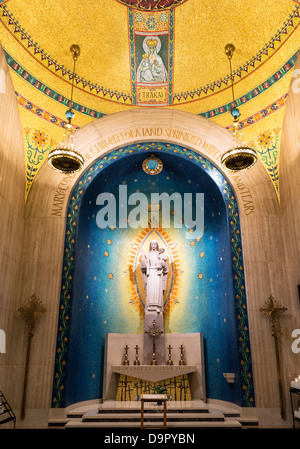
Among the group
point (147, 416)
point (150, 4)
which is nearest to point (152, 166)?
point (150, 4)

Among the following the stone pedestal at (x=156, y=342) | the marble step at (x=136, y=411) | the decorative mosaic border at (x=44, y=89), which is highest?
the decorative mosaic border at (x=44, y=89)

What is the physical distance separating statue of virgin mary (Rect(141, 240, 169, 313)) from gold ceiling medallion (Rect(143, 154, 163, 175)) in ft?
6.65

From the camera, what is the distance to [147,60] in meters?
8.84

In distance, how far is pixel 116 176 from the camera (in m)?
10.4

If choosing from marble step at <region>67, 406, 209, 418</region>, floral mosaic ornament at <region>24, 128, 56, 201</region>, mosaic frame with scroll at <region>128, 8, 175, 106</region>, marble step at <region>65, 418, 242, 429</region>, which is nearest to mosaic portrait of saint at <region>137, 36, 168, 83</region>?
mosaic frame with scroll at <region>128, 8, 175, 106</region>

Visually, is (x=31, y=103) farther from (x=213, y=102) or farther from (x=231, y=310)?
(x=231, y=310)

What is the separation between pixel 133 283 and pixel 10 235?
3.71m

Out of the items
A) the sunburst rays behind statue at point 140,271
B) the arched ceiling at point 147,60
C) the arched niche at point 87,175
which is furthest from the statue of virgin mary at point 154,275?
the arched ceiling at point 147,60

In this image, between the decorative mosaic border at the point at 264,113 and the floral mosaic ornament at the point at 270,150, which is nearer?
the decorative mosaic border at the point at 264,113

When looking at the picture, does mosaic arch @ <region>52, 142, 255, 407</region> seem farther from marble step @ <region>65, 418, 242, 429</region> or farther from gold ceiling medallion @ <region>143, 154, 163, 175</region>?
marble step @ <region>65, 418, 242, 429</region>

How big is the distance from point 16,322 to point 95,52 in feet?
20.7

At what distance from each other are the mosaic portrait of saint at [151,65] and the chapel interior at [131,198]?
0.03 metres

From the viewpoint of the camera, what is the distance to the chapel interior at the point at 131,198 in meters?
7.67

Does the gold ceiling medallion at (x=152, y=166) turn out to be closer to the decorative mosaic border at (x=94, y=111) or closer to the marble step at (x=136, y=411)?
the decorative mosaic border at (x=94, y=111)
